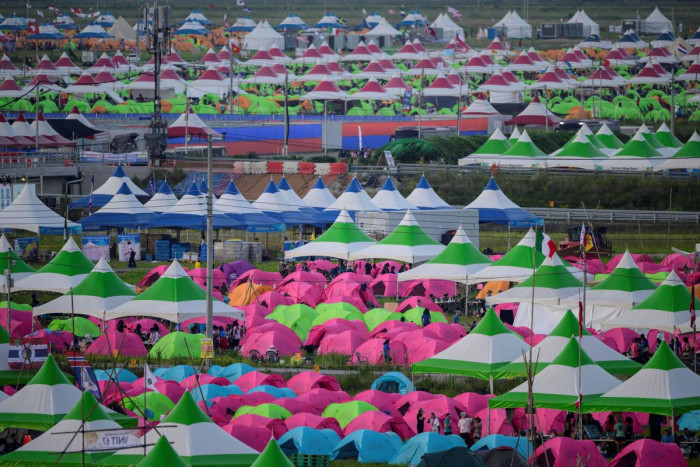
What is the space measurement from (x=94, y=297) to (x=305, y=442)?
477 inches

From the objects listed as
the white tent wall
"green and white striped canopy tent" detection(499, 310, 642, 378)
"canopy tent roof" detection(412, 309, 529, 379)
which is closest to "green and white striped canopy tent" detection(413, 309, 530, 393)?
"canopy tent roof" detection(412, 309, 529, 379)

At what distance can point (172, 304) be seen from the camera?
110ft

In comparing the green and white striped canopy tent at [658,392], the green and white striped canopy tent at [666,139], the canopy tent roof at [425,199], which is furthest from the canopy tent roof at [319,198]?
the green and white striped canopy tent at [658,392]

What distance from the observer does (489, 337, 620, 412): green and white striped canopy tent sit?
82.3 feet

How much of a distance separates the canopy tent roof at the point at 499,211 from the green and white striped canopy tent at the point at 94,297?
601 inches

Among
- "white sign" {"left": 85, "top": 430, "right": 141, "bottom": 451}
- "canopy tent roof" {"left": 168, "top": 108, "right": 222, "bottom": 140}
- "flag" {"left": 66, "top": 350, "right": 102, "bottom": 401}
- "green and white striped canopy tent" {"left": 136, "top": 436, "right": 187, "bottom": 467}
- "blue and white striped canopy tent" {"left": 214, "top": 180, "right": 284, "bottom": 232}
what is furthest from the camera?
"canopy tent roof" {"left": 168, "top": 108, "right": 222, "bottom": 140}

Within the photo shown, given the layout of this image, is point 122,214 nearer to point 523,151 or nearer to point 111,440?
→ point 523,151

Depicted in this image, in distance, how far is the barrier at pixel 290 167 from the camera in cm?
5747

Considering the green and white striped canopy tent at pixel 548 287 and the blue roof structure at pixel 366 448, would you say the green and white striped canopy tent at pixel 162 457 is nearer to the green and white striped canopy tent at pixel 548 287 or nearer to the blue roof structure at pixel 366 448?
the blue roof structure at pixel 366 448

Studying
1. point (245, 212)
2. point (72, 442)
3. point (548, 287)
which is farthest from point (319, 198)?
point (72, 442)

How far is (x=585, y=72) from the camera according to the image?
96688 millimetres

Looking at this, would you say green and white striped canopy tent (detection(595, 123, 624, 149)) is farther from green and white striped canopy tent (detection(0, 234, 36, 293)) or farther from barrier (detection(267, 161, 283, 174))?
Result: green and white striped canopy tent (detection(0, 234, 36, 293))

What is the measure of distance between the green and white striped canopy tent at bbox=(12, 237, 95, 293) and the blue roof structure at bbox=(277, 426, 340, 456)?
46.7 ft

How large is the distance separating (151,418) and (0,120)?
119ft
